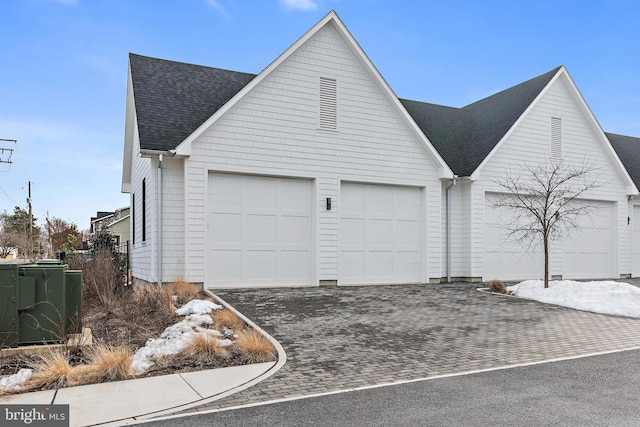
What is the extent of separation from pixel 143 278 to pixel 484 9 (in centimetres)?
1537

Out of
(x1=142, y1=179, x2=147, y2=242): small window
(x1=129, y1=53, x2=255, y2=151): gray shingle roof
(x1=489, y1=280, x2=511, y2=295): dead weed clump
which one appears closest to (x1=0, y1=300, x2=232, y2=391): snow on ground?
(x1=129, y1=53, x2=255, y2=151): gray shingle roof

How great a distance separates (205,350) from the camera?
21.0 ft

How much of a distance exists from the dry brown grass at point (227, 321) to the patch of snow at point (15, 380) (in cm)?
280

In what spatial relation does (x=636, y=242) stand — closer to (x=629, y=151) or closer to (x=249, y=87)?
(x=629, y=151)

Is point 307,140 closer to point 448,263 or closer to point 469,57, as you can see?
point 448,263

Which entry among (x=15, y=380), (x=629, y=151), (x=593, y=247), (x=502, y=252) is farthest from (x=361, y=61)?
(x=629, y=151)

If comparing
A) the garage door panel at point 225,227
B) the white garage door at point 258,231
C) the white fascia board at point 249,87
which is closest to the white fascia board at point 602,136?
the white fascia board at point 249,87

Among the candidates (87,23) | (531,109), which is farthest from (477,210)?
(87,23)

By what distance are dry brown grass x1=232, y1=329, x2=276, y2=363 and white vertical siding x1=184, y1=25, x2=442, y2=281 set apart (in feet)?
18.9

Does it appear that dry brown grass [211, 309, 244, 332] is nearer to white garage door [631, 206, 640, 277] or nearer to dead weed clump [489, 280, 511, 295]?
dead weed clump [489, 280, 511, 295]

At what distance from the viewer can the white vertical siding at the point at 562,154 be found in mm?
15883

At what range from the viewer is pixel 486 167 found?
15828 mm

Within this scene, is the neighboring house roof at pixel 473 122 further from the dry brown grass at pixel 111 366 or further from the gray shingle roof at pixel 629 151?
the dry brown grass at pixel 111 366

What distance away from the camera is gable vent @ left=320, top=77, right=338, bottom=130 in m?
13.8
